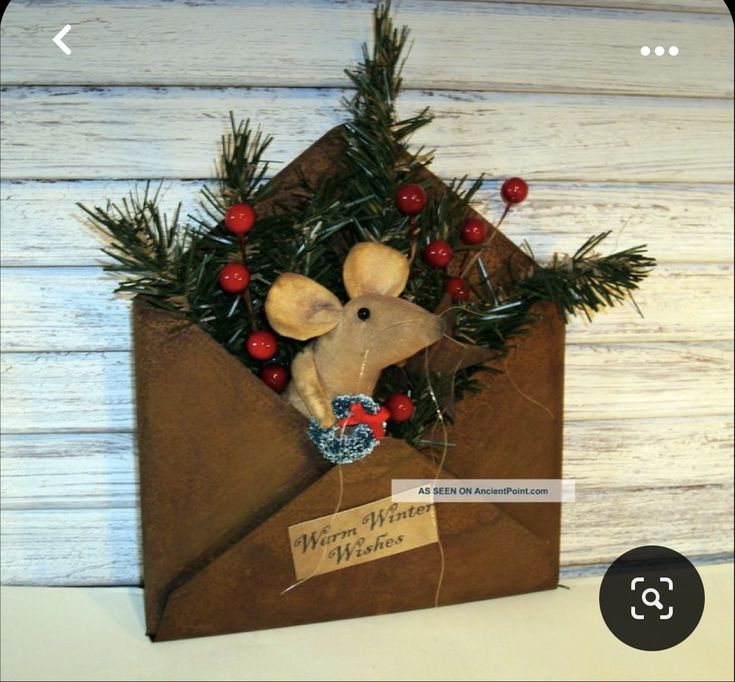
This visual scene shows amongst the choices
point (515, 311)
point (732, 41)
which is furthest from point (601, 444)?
point (732, 41)

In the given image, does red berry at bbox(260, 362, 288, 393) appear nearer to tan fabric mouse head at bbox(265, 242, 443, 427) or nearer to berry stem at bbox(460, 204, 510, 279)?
tan fabric mouse head at bbox(265, 242, 443, 427)

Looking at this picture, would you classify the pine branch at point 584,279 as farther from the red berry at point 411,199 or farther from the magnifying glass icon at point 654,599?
the magnifying glass icon at point 654,599

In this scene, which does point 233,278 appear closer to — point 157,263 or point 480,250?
point 157,263

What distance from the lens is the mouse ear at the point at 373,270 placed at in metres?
0.67

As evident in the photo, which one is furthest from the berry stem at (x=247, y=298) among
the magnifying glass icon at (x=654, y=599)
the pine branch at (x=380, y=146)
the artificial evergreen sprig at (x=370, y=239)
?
the magnifying glass icon at (x=654, y=599)

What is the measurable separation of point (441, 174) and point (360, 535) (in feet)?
1.23

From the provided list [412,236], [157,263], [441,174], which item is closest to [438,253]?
[412,236]

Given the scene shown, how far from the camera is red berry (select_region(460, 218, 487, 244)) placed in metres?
0.75

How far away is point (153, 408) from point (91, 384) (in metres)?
0.13

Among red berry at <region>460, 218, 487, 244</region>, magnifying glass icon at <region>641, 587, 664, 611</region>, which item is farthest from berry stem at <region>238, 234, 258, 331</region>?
magnifying glass icon at <region>641, 587, 664, 611</region>

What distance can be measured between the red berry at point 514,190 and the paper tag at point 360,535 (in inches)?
12.2

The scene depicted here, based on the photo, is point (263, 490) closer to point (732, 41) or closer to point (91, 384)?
point (91, 384)

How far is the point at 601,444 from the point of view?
89 centimetres

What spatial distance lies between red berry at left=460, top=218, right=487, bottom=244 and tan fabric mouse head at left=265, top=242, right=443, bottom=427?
102mm
